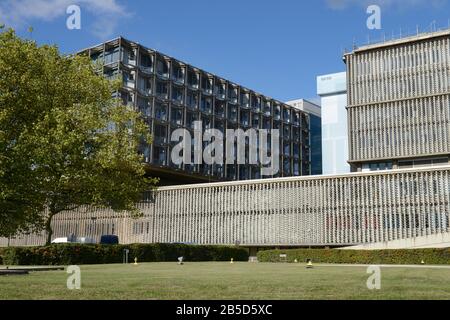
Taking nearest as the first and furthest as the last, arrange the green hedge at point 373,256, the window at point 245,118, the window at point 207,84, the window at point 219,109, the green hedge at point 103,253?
the green hedge at point 103,253
the green hedge at point 373,256
the window at point 207,84
the window at point 219,109
the window at point 245,118

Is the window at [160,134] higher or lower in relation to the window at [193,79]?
lower

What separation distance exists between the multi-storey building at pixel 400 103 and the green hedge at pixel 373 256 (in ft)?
129

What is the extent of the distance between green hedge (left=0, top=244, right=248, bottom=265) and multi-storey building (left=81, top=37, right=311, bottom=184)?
101 feet

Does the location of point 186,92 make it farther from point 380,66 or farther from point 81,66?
point 81,66

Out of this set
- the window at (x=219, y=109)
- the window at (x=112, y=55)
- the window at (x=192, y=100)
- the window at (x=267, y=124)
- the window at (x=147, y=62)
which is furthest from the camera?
the window at (x=267, y=124)

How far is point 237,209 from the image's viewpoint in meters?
63.5

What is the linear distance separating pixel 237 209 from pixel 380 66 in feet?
118

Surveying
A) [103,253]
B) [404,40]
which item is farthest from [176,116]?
[103,253]

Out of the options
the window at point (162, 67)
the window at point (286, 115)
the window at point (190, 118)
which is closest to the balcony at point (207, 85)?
the window at point (190, 118)

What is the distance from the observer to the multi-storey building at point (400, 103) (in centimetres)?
7731

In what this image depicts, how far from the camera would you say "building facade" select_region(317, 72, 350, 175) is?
13612cm

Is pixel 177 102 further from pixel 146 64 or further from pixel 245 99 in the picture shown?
pixel 245 99

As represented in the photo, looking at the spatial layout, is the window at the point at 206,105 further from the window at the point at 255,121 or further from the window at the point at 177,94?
the window at the point at 255,121

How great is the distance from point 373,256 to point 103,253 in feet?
70.0
